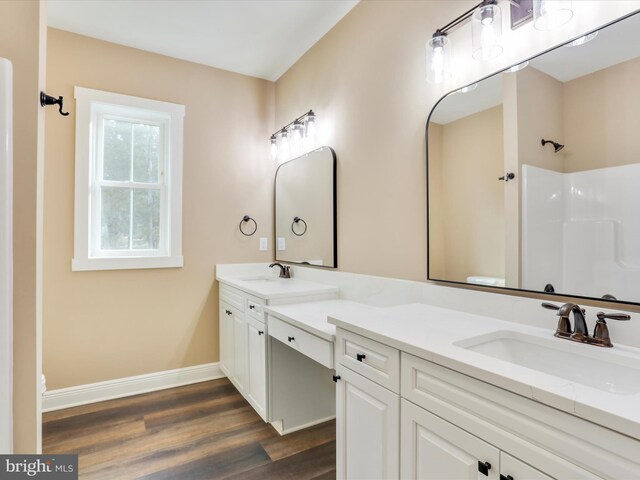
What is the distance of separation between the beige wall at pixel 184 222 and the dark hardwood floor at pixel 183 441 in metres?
0.39

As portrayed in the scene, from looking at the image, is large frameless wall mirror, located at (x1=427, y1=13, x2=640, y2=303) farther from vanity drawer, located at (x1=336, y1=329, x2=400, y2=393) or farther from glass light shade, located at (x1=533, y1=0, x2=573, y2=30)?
vanity drawer, located at (x1=336, y1=329, x2=400, y2=393)

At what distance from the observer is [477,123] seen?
1.55 meters

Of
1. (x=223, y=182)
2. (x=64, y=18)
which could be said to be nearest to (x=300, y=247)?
(x=223, y=182)

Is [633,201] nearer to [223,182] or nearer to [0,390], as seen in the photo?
[0,390]

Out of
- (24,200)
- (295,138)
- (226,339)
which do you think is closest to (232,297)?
(226,339)

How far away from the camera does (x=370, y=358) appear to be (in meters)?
1.27

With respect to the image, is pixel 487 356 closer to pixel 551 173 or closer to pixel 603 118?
pixel 551 173

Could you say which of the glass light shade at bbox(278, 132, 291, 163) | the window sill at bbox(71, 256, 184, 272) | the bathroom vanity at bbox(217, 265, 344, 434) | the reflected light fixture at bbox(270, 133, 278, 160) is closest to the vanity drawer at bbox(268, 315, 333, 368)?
the bathroom vanity at bbox(217, 265, 344, 434)

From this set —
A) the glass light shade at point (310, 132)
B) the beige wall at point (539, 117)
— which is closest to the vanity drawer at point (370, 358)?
the beige wall at point (539, 117)

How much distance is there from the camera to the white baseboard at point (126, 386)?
2535mm

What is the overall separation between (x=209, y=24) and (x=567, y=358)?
9.42 feet

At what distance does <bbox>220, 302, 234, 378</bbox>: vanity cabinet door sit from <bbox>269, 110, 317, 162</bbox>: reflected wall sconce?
142 centimetres

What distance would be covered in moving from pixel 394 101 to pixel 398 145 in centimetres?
26

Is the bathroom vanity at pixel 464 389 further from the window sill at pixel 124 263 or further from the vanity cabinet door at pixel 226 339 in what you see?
the window sill at pixel 124 263
